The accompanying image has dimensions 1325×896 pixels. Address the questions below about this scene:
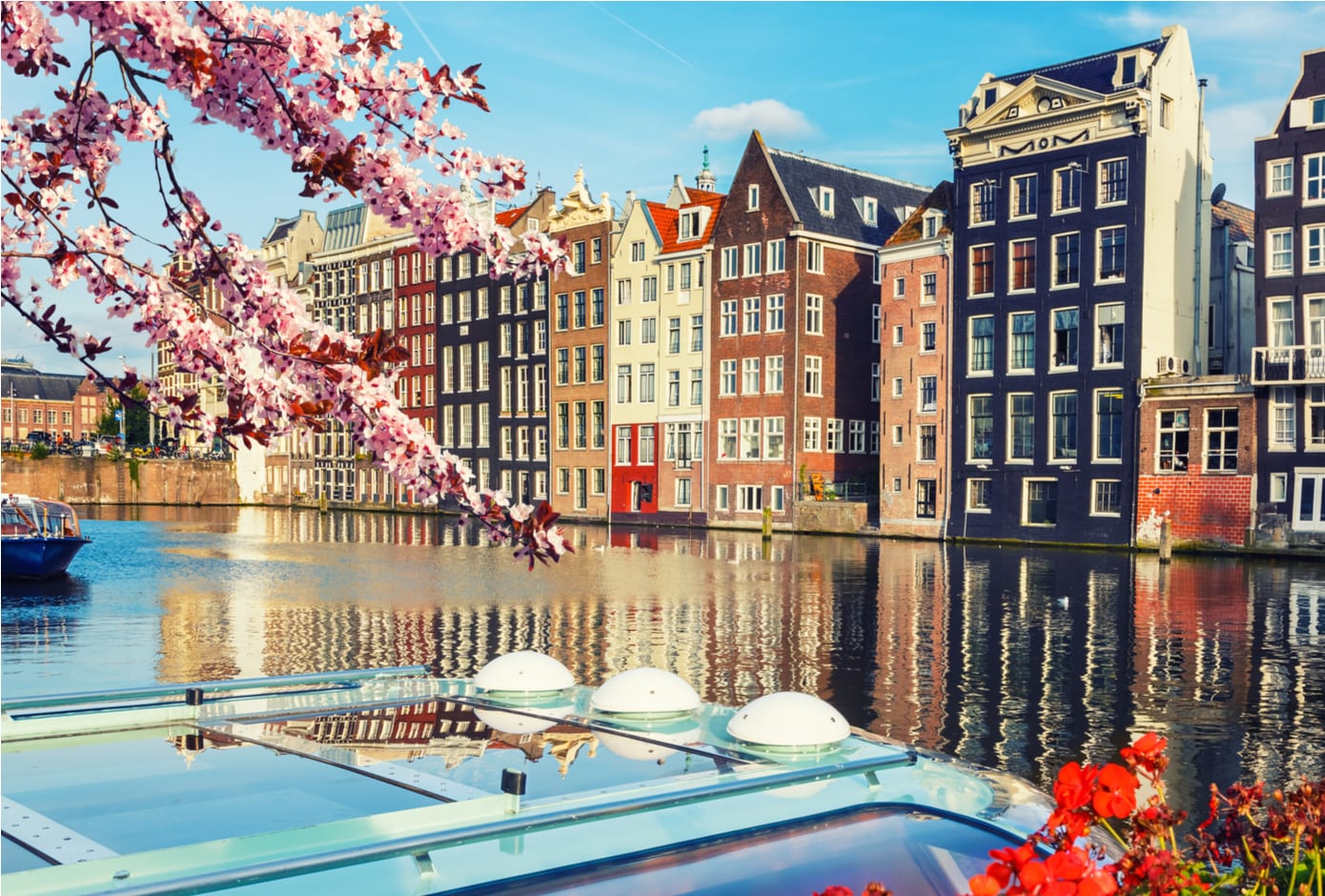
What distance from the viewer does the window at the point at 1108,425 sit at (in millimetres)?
47625

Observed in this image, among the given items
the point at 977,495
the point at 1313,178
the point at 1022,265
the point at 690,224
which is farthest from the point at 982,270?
the point at 690,224

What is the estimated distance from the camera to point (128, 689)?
5914 mm

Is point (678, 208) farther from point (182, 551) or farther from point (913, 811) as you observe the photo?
point (913, 811)

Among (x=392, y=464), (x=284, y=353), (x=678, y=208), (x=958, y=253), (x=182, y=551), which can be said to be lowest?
(x=182, y=551)

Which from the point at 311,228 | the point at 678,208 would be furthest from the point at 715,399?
the point at 311,228

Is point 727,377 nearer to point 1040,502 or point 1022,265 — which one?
point 1022,265

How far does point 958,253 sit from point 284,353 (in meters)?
51.0

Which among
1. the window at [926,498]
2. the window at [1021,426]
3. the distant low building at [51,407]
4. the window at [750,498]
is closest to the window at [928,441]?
the window at [926,498]

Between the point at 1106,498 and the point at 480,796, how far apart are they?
4627 cm

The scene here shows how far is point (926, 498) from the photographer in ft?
179

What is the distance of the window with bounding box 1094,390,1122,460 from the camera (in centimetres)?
4762

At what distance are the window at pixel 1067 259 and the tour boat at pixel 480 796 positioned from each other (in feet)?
152

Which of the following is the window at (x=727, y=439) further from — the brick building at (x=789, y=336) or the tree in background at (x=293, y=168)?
the tree in background at (x=293, y=168)

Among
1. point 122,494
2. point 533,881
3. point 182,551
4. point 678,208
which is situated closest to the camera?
point 533,881
